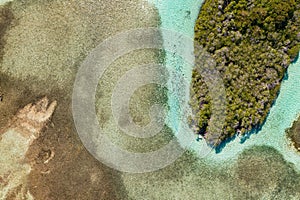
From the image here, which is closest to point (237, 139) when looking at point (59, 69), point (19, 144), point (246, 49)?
point (246, 49)

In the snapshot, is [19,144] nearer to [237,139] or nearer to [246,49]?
[237,139]

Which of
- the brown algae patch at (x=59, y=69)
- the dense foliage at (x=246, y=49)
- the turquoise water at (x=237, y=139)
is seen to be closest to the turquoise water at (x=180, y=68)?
the turquoise water at (x=237, y=139)

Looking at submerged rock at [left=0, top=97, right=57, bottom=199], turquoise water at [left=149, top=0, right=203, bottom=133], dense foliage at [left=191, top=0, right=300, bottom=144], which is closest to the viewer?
dense foliage at [left=191, top=0, right=300, bottom=144]

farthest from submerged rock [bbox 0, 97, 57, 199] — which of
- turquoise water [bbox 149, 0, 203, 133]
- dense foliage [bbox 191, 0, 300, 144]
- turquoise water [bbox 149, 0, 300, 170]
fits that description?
dense foliage [bbox 191, 0, 300, 144]

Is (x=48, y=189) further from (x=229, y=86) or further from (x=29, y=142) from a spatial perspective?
(x=229, y=86)

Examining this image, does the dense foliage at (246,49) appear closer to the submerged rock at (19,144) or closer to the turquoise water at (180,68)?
the turquoise water at (180,68)

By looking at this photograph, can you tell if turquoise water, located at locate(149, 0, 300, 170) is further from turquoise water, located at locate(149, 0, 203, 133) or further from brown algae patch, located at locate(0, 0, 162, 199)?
brown algae patch, located at locate(0, 0, 162, 199)

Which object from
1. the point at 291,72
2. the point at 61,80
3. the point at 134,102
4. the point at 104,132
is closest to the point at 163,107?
the point at 134,102
